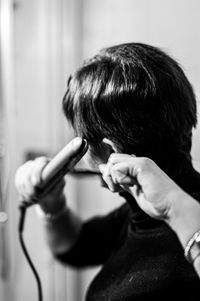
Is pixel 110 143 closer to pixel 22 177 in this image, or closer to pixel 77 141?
pixel 77 141

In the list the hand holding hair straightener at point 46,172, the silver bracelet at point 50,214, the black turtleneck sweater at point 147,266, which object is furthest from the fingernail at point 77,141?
the silver bracelet at point 50,214

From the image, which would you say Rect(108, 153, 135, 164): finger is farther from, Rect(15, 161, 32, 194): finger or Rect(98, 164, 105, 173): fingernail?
Rect(15, 161, 32, 194): finger

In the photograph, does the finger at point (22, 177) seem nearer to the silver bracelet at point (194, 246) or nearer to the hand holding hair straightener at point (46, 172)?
the hand holding hair straightener at point (46, 172)

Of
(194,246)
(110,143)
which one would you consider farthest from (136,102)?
(194,246)

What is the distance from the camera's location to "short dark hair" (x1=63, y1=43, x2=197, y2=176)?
0.53 m

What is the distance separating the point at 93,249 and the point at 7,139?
1.39ft

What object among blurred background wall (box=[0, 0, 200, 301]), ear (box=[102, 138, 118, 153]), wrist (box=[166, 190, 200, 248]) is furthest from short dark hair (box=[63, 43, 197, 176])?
blurred background wall (box=[0, 0, 200, 301])

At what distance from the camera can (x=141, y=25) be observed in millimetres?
899

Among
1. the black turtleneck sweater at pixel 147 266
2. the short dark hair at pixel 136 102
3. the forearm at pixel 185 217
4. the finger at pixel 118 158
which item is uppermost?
the short dark hair at pixel 136 102

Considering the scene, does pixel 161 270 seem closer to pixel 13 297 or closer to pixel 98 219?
pixel 98 219

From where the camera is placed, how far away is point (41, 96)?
1210mm

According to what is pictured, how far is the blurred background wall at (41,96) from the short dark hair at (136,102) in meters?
0.43

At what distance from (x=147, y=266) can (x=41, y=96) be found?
0.72 meters

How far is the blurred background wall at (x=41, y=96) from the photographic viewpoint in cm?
106
